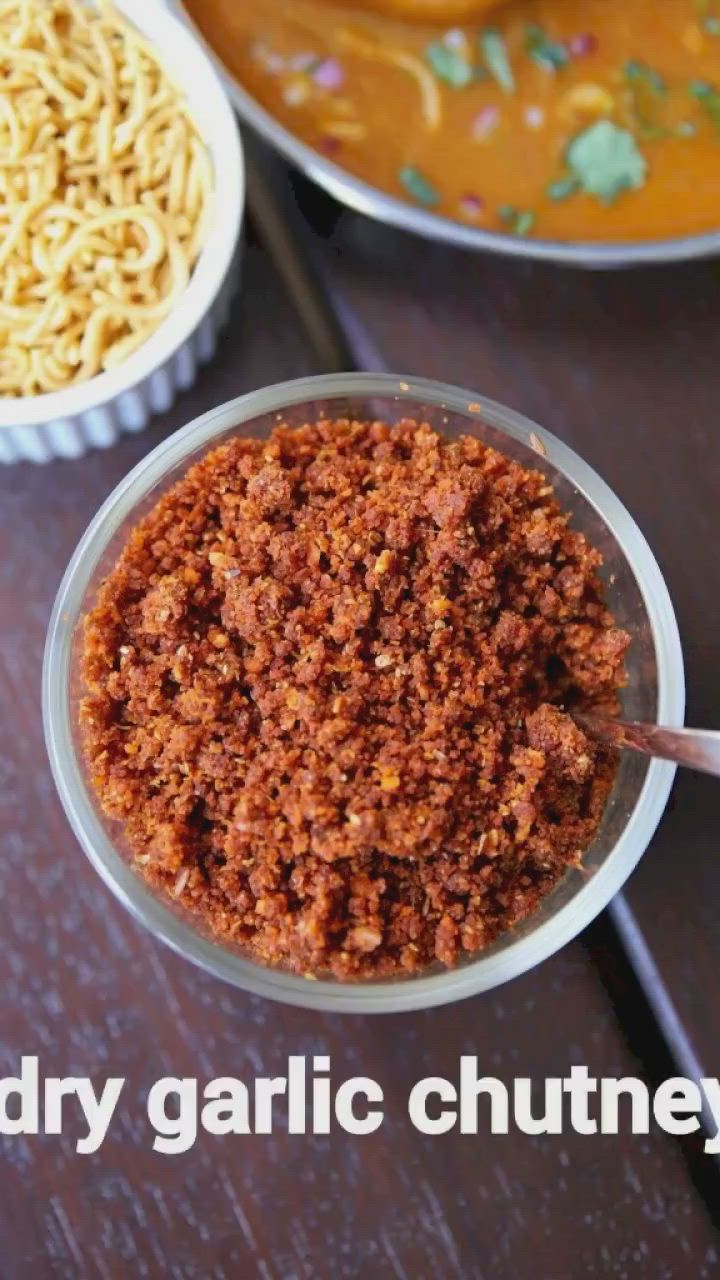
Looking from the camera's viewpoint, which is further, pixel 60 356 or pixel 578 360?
pixel 578 360

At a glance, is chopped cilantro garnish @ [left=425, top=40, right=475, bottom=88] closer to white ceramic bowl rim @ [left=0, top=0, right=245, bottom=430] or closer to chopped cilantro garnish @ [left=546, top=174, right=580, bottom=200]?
chopped cilantro garnish @ [left=546, top=174, right=580, bottom=200]

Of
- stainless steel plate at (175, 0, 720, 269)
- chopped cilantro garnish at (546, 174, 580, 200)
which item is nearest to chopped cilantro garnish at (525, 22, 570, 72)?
chopped cilantro garnish at (546, 174, 580, 200)

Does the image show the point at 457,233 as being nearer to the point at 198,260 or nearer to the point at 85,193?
the point at 198,260

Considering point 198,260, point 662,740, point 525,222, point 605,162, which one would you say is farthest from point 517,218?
point 662,740

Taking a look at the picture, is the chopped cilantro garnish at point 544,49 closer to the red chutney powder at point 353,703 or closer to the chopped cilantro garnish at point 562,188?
the chopped cilantro garnish at point 562,188

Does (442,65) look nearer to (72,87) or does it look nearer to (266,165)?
(266,165)

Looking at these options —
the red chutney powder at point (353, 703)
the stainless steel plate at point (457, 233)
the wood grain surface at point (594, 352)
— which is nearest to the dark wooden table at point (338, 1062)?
the wood grain surface at point (594, 352)

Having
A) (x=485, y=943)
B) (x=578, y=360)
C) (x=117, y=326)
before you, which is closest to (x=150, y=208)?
(x=117, y=326)
